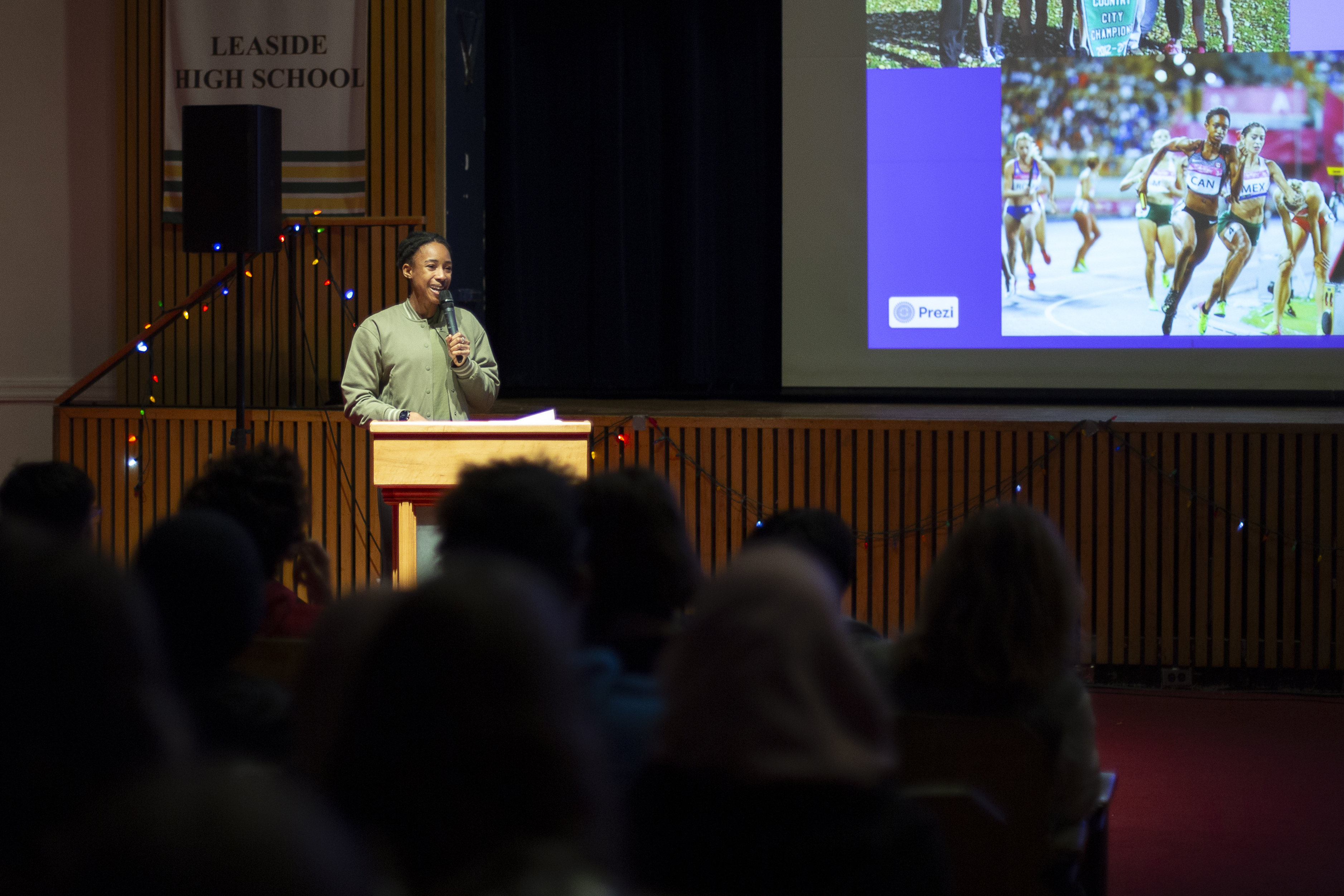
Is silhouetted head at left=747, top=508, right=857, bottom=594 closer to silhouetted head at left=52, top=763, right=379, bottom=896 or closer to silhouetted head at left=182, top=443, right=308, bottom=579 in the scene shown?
silhouetted head at left=182, top=443, right=308, bottom=579

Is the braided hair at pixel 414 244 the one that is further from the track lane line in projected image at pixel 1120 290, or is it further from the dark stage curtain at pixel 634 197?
the track lane line in projected image at pixel 1120 290

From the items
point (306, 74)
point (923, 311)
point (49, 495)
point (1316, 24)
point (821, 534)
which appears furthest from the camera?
point (306, 74)

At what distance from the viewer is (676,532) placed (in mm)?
2059

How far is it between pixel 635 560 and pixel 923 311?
4876mm

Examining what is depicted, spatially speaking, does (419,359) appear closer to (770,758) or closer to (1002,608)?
(1002,608)

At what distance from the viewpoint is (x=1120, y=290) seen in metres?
6.36

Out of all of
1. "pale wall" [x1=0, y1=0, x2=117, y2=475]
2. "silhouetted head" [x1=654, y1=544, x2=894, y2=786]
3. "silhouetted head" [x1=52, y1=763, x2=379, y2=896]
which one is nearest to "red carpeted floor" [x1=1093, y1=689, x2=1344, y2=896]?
"silhouetted head" [x1=654, y1=544, x2=894, y2=786]

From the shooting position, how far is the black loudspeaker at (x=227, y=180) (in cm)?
567

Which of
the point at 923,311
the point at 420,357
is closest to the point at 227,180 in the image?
the point at 420,357

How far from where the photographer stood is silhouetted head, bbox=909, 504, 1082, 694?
206cm

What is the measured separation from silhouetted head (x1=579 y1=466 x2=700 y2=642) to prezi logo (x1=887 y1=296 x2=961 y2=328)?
472 centimetres

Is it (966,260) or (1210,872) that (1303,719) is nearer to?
(1210,872)

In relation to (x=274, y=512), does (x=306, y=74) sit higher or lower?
higher

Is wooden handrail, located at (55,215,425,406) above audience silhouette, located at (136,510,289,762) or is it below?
above
